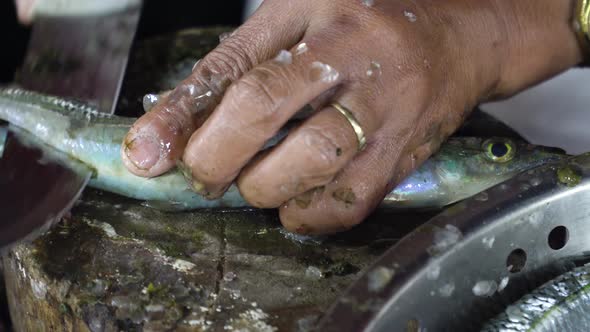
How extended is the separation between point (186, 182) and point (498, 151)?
76cm

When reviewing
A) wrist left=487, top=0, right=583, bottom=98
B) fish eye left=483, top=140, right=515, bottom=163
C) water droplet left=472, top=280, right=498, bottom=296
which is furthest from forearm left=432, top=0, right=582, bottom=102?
water droplet left=472, top=280, right=498, bottom=296

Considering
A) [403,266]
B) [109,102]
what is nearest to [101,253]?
[109,102]

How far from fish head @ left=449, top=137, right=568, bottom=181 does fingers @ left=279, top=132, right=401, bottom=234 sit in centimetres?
32

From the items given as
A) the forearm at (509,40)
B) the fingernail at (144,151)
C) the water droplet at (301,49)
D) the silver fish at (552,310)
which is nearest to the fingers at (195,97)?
the fingernail at (144,151)

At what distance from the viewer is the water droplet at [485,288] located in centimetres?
110

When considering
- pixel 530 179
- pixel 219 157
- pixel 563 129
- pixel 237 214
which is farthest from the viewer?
pixel 563 129

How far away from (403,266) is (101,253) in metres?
0.69

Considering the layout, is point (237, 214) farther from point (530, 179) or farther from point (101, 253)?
point (530, 179)

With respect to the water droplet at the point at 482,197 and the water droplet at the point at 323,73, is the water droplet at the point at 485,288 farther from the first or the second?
the water droplet at the point at 323,73

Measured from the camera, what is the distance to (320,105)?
1.31 m

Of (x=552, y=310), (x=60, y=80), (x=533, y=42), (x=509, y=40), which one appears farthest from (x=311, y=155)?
(x=60, y=80)

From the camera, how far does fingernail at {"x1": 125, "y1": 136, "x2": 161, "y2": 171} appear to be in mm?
1326

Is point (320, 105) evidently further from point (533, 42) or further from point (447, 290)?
point (533, 42)

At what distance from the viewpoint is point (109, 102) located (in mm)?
1801
